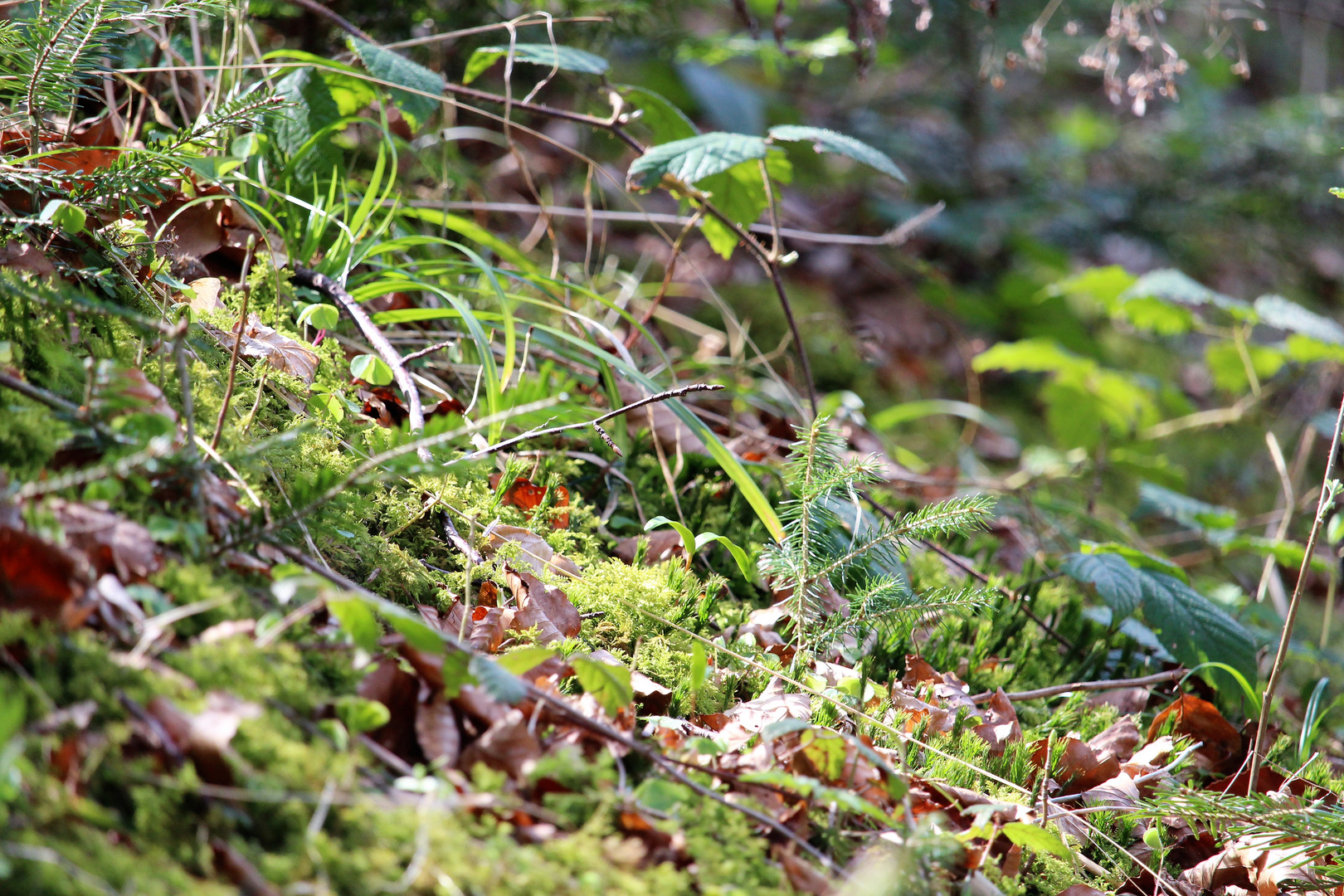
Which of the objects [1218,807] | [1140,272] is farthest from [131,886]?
[1140,272]

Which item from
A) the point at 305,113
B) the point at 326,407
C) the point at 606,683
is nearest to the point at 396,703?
the point at 606,683

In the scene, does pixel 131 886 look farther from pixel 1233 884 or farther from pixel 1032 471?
pixel 1032 471

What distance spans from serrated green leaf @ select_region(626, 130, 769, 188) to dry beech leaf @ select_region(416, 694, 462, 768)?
1.16 m

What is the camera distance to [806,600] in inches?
53.6

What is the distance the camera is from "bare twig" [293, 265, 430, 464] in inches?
56.5

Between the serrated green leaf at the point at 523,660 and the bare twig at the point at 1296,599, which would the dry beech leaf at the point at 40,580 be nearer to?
the serrated green leaf at the point at 523,660

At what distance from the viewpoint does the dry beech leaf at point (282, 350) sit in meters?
1.45

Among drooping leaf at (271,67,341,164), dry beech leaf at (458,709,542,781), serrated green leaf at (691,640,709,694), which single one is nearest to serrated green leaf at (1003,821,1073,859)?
serrated green leaf at (691,640,709,694)

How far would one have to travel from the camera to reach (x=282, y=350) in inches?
58.2

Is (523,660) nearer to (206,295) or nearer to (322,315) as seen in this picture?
(322,315)

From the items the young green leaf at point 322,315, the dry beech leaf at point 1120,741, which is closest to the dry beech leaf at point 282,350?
the young green leaf at point 322,315

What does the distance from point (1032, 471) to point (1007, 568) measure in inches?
28.9

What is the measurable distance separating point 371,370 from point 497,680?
0.78m

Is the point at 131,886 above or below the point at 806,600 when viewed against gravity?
above
